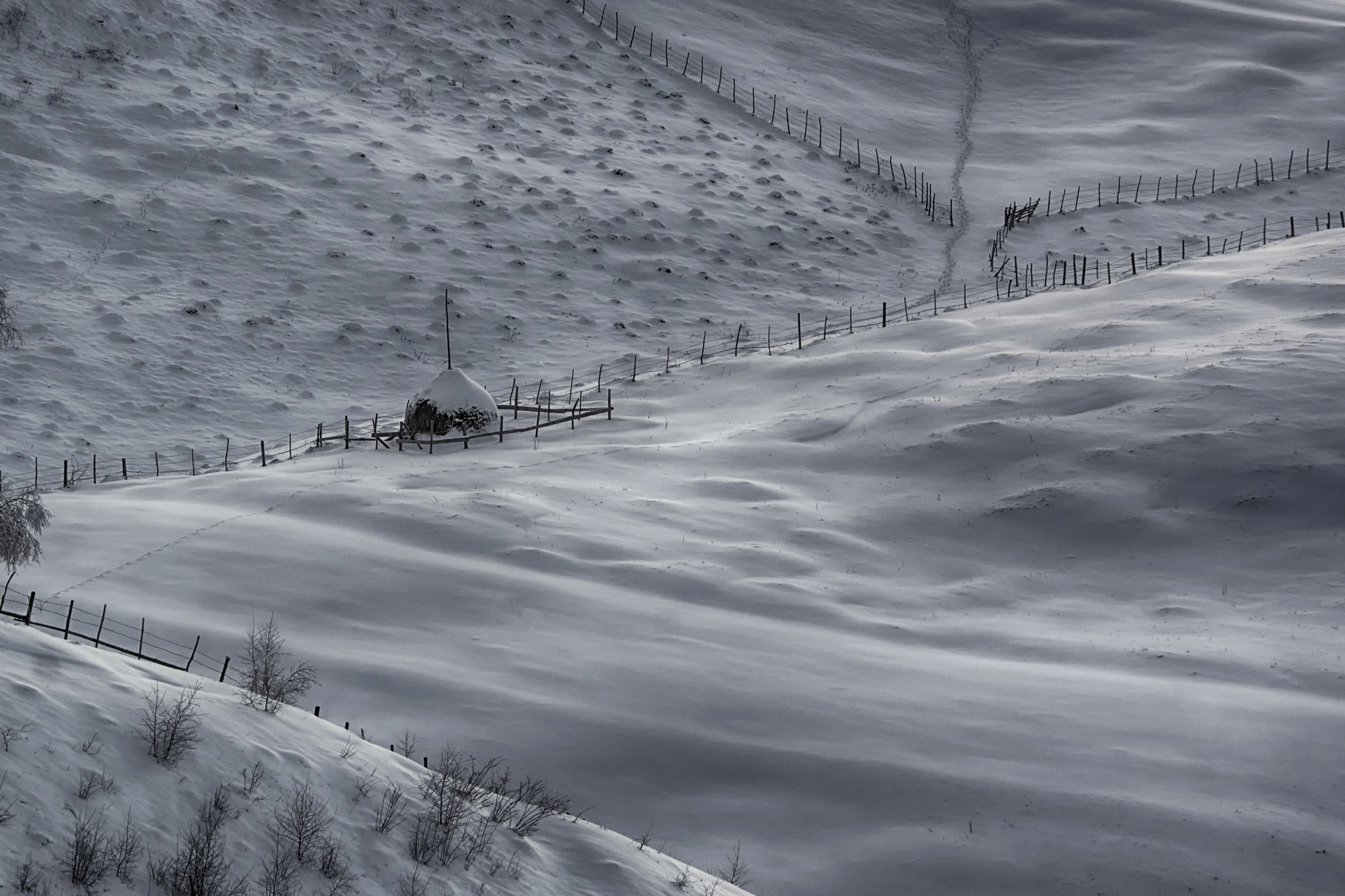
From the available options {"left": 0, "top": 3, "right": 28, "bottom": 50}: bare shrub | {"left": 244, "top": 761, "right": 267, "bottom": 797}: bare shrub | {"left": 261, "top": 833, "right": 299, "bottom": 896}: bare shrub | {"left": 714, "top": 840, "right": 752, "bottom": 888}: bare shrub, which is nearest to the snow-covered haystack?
{"left": 714, "top": 840, "right": 752, "bottom": 888}: bare shrub

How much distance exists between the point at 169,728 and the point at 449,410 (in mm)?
18664

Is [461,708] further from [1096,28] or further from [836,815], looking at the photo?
[1096,28]

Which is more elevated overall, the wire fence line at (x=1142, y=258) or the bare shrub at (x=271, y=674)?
the wire fence line at (x=1142, y=258)

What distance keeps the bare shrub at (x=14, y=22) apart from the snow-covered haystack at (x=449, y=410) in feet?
83.1

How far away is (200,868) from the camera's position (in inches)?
432

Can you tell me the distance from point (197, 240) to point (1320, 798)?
3451 cm

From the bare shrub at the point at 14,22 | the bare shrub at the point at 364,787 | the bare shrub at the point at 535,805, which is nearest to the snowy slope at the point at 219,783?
the bare shrub at the point at 364,787

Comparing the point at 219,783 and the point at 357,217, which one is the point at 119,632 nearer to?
the point at 219,783

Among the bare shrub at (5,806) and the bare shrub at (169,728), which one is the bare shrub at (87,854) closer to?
the bare shrub at (5,806)

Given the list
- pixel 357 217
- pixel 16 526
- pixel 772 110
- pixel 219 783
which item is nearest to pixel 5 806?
pixel 219 783

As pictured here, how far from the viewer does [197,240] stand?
40844 mm

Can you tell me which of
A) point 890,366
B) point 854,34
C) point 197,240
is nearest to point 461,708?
point 890,366

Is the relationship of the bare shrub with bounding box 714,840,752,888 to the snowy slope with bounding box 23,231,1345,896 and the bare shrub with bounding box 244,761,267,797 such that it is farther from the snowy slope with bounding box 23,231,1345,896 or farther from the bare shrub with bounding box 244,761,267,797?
the bare shrub with bounding box 244,761,267,797

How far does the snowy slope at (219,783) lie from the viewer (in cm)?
1135
